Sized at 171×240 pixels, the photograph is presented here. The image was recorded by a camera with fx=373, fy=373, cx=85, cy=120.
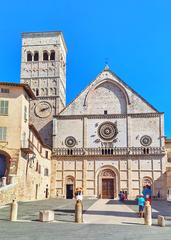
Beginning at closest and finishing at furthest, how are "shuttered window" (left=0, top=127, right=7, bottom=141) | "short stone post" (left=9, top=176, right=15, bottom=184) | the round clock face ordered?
"short stone post" (left=9, top=176, right=15, bottom=184) < "shuttered window" (left=0, top=127, right=7, bottom=141) < the round clock face

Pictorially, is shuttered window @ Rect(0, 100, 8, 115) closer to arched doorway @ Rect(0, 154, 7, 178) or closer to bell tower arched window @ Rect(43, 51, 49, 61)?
arched doorway @ Rect(0, 154, 7, 178)

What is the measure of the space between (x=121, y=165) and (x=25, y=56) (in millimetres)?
25462

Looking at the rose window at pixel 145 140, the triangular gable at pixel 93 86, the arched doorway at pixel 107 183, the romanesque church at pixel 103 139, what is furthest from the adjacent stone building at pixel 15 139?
the rose window at pixel 145 140

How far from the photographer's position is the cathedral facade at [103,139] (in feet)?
182

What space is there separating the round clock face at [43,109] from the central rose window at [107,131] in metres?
9.44

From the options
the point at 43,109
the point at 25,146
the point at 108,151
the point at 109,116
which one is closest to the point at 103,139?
the point at 108,151

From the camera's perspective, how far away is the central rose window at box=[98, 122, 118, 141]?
57312mm

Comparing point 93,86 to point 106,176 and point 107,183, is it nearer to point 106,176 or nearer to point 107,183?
point 106,176

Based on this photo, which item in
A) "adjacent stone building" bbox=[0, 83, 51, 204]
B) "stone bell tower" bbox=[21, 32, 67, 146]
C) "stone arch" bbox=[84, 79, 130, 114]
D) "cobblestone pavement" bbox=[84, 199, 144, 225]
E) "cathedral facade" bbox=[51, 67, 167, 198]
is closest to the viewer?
"cobblestone pavement" bbox=[84, 199, 144, 225]

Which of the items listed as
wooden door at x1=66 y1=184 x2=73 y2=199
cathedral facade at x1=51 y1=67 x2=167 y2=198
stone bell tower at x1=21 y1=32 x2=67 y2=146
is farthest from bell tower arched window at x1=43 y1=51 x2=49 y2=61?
wooden door at x1=66 y1=184 x2=73 y2=199

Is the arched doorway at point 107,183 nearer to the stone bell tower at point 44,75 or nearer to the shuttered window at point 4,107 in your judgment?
the stone bell tower at point 44,75

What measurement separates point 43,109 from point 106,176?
15.3 m

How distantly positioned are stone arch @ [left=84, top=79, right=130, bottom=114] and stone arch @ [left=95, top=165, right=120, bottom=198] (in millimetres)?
8971

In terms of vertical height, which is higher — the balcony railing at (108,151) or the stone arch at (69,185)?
the balcony railing at (108,151)
